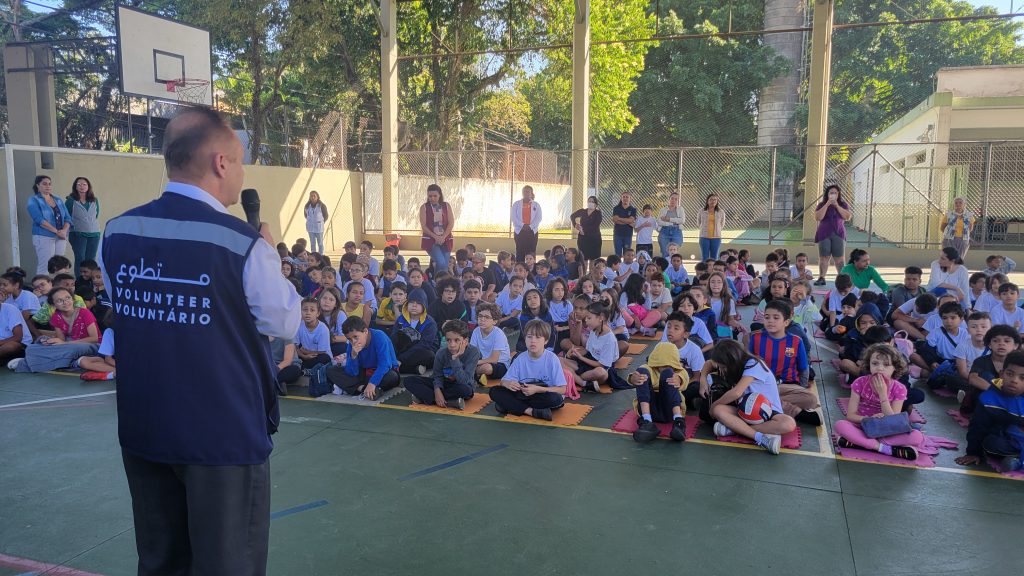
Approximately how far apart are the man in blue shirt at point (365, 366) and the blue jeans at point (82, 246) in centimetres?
664

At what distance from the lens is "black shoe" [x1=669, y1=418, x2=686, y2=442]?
5.50 m

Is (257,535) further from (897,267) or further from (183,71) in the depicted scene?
(897,267)

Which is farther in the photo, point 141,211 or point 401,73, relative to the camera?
point 401,73

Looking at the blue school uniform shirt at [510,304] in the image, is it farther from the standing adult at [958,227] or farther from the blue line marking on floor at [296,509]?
the standing adult at [958,227]

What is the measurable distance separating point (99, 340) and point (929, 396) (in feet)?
30.0

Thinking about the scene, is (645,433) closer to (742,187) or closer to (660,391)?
(660,391)

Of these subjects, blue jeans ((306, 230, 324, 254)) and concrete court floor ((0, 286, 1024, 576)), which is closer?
concrete court floor ((0, 286, 1024, 576))

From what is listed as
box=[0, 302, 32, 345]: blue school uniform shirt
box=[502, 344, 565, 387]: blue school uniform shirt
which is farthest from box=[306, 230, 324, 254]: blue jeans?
box=[502, 344, 565, 387]: blue school uniform shirt

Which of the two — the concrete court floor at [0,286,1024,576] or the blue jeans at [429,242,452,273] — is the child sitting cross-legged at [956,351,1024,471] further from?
the blue jeans at [429,242,452,273]

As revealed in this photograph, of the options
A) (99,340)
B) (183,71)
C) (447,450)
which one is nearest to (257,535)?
(447,450)

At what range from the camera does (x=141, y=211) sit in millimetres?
2094

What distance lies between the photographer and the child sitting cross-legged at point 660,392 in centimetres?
563

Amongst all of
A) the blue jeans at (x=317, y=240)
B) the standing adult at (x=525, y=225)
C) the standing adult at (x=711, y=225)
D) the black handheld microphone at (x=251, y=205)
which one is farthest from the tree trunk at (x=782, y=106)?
the black handheld microphone at (x=251, y=205)

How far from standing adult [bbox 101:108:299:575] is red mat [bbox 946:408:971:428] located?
5.99 m
